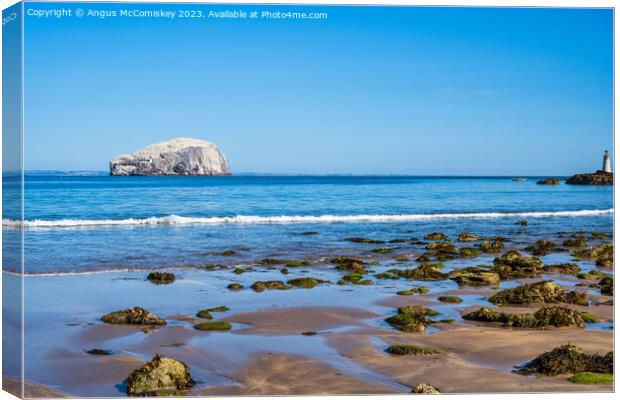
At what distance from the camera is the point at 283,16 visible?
792 centimetres

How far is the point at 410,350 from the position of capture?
Answer: 8453mm

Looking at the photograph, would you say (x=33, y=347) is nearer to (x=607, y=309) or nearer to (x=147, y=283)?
(x=147, y=283)

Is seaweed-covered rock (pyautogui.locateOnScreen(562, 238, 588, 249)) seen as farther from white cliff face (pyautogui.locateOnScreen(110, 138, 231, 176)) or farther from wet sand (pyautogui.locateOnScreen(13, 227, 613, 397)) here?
white cliff face (pyautogui.locateOnScreen(110, 138, 231, 176))

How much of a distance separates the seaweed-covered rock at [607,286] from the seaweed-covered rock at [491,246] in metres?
5.13

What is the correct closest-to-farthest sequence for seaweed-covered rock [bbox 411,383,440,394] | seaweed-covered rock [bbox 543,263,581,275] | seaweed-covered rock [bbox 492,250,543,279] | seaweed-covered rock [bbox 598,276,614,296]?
seaweed-covered rock [bbox 411,383,440,394] < seaweed-covered rock [bbox 598,276,614,296] < seaweed-covered rock [bbox 492,250,543,279] < seaweed-covered rock [bbox 543,263,581,275]

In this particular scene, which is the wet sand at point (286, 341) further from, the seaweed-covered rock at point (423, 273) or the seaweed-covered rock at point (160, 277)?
the seaweed-covered rock at point (423, 273)

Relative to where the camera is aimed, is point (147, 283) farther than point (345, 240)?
No

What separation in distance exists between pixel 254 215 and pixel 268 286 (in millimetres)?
16520

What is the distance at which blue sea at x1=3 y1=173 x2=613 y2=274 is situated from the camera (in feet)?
58.4

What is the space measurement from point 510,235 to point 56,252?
13628 millimetres

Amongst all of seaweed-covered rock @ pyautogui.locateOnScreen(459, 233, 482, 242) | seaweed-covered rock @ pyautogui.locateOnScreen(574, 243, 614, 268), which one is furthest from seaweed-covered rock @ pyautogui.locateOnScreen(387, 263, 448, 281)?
seaweed-covered rock @ pyautogui.locateOnScreen(459, 233, 482, 242)

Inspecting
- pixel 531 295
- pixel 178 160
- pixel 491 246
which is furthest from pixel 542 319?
pixel 178 160

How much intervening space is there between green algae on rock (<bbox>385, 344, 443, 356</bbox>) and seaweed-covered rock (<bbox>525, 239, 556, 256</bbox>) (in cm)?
1011

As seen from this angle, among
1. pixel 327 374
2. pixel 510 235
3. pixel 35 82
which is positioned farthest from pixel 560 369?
pixel 510 235
